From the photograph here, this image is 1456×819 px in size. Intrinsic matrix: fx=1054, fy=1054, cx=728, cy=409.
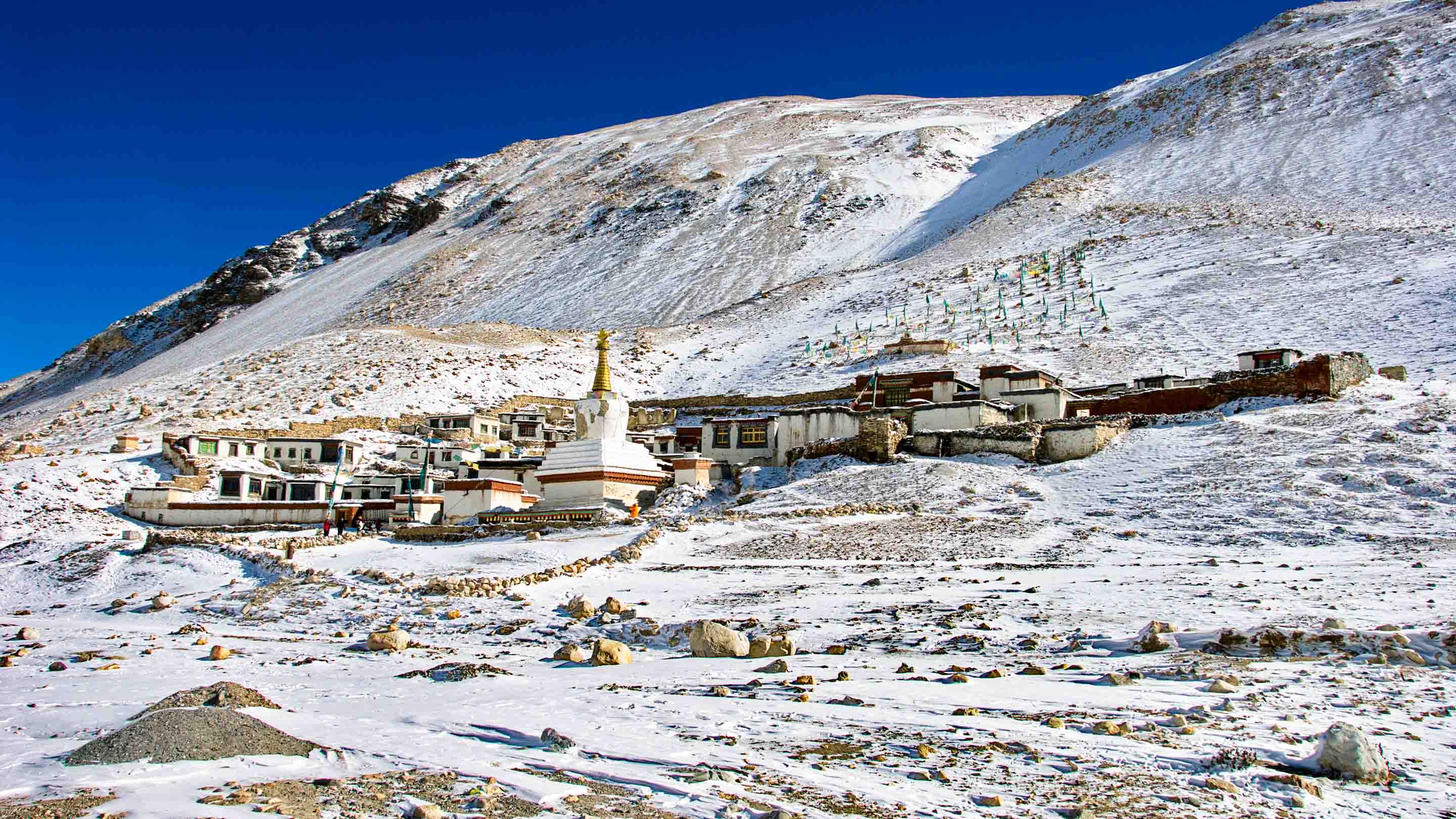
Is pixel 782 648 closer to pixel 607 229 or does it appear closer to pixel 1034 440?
pixel 1034 440

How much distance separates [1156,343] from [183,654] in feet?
129

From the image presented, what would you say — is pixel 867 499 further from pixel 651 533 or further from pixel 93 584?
pixel 93 584

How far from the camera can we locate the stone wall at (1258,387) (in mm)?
24125

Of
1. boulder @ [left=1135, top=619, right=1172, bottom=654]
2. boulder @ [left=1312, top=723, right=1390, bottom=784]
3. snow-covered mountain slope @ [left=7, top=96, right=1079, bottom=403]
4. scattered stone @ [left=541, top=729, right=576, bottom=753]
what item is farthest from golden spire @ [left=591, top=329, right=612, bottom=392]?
snow-covered mountain slope @ [left=7, top=96, right=1079, bottom=403]

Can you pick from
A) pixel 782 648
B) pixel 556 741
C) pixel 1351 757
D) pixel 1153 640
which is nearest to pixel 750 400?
pixel 782 648

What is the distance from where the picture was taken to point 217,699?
27.0 feet

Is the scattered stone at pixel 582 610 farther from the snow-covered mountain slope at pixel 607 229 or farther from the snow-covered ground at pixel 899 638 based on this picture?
the snow-covered mountain slope at pixel 607 229

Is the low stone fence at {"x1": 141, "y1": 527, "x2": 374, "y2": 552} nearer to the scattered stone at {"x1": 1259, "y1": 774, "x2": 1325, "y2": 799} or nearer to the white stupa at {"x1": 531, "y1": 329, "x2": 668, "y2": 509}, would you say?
the white stupa at {"x1": 531, "y1": 329, "x2": 668, "y2": 509}

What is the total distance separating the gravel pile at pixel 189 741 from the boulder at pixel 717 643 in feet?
14.7

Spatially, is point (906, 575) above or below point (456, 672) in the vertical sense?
above

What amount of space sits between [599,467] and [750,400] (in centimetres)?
1924

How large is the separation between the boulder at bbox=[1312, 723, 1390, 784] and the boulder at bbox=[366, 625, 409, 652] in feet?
31.2

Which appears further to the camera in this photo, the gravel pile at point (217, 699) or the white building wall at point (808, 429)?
the white building wall at point (808, 429)

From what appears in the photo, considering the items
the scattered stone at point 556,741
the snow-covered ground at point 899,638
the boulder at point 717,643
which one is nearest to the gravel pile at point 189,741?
the snow-covered ground at point 899,638
